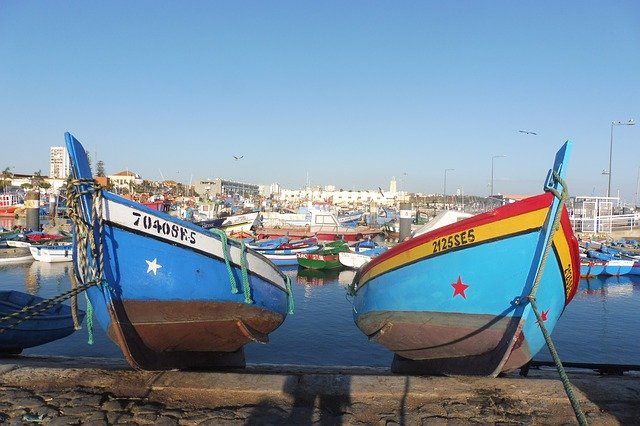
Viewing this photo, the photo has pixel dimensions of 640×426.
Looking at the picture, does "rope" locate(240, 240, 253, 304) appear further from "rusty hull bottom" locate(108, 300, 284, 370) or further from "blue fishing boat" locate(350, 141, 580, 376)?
"blue fishing boat" locate(350, 141, 580, 376)

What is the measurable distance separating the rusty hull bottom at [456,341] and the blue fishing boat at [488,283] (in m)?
0.01

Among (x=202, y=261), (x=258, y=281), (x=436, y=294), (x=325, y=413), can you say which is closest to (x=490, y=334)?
(x=436, y=294)

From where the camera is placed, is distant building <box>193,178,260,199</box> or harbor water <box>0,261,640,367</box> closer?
harbor water <box>0,261,640,367</box>

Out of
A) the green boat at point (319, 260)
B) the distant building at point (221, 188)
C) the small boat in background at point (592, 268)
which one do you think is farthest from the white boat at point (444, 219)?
the distant building at point (221, 188)

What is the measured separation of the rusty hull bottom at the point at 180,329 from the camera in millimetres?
5715

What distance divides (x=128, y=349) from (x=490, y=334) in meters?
5.01

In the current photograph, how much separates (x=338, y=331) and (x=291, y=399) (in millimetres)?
11252

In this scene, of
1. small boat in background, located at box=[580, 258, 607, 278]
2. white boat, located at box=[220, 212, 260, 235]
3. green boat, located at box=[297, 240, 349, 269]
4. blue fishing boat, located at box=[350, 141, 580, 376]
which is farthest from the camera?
white boat, located at box=[220, 212, 260, 235]

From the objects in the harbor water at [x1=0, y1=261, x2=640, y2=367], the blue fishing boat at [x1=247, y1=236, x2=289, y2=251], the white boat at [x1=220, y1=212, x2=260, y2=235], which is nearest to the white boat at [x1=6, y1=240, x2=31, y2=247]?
the harbor water at [x1=0, y1=261, x2=640, y2=367]

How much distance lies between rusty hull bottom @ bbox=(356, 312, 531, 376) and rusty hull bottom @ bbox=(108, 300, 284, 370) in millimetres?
2242

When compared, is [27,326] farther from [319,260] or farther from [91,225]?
[319,260]

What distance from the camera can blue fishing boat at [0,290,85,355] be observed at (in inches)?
382

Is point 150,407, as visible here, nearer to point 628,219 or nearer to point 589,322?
A: point 589,322

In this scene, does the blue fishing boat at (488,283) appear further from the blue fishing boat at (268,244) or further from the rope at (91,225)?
the blue fishing boat at (268,244)
